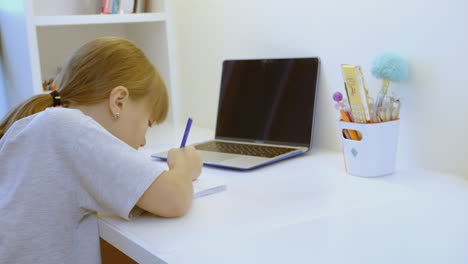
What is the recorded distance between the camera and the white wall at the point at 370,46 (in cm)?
106

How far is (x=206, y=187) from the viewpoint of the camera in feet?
3.44

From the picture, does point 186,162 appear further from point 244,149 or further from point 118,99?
point 244,149

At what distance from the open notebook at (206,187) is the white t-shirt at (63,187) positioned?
130mm

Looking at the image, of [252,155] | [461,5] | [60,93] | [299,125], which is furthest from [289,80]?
[60,93]

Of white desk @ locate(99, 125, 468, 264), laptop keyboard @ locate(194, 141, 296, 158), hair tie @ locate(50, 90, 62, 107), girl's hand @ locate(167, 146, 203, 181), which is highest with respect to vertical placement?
hair tie @ locate(50, 90, 62, 107)

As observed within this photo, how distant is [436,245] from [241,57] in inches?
38.6

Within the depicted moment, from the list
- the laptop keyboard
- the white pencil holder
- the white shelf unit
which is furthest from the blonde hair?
the white shelf unit

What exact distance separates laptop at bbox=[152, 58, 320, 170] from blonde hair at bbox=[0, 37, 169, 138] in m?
0.29

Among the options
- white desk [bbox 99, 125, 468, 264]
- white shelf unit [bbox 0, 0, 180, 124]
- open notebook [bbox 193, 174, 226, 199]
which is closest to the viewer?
white desk [bbox 99, 125, 468, 264]

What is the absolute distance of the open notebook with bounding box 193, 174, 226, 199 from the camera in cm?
103

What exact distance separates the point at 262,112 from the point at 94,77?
0.54 m

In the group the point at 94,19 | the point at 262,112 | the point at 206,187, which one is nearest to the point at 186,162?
the point at 206,187

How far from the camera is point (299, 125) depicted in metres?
1.37

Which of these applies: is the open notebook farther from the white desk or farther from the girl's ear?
the girl's ear
